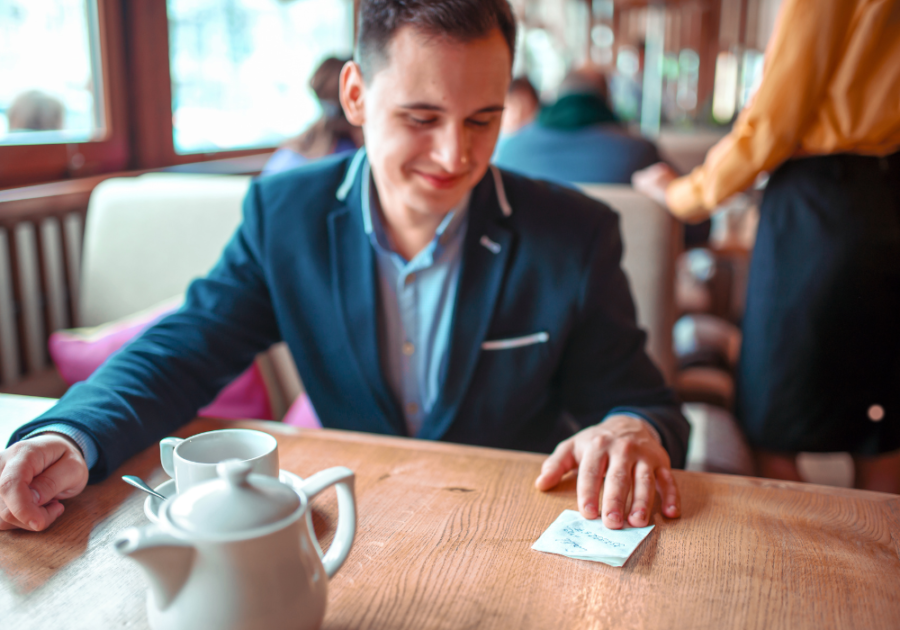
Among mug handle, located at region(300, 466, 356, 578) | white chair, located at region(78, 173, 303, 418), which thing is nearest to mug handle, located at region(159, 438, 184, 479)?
mug handle, located at region(300, 466, 356, 578)

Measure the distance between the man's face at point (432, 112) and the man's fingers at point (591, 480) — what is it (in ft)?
1.45

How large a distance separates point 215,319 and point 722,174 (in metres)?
1.16

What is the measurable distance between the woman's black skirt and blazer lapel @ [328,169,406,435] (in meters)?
0.94

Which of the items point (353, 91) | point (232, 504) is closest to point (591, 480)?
point (232, 504)

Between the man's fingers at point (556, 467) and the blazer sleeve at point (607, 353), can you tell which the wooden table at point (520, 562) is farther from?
the blazer sleeve at point (607, 353)

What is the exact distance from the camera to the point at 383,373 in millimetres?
1154

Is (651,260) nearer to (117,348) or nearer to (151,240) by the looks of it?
(117,348)

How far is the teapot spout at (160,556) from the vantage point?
443 millimetres

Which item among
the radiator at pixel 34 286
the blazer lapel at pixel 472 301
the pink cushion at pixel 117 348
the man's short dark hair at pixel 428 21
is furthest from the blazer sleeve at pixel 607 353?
the radiator at pixel 34 286

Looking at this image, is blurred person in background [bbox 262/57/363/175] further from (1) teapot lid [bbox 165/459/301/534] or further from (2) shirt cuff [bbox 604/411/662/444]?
(1) teapot lid [bbox 165/459/301/534]

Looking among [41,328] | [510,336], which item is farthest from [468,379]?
[41,328]

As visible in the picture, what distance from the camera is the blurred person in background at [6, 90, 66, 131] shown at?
2.27 metres

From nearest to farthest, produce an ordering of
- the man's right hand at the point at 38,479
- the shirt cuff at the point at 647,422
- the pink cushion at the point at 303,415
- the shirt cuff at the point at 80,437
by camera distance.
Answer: the man's right hand at the point at 38,479
the shirt cuff at the point at 80,437
the shirt cuff at the point at 647,422
the pink cushion at the point at 303,415

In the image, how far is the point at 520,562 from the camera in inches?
26.7
